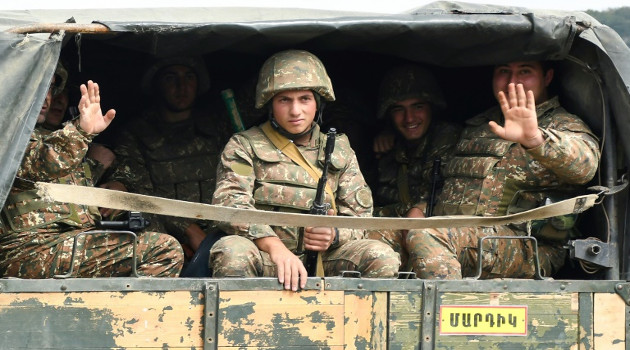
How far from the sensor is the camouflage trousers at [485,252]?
210 inches

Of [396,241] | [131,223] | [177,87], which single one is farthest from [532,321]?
[177,87]

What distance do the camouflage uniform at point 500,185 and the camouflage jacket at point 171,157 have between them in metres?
1.50

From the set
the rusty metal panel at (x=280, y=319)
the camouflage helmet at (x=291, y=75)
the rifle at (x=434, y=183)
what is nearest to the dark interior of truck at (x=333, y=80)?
the rifle at (x=434, y=183)

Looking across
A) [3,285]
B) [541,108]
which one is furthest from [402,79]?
[3,285]

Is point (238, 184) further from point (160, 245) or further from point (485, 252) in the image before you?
point (485, 252)

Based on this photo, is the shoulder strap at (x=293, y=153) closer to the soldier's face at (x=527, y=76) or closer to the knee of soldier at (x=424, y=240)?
the knee of soldier at (x=424, y=240)

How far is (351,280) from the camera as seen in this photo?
4637 mm

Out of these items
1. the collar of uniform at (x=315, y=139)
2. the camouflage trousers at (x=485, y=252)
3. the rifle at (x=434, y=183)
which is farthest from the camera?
the rifle at (x=434, y=183)

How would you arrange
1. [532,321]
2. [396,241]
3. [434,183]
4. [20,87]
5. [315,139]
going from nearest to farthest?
[20,87] < [532,321] < [315,139] < [396,241] < [434,183]

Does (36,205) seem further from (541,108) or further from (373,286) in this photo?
(541,108)

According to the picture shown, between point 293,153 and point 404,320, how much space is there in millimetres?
1174

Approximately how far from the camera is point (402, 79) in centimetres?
657

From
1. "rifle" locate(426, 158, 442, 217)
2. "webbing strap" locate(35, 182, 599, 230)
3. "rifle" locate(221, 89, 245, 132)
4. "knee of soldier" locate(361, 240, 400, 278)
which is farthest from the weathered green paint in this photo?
"rifle" locate(426, 158, 442, 217)

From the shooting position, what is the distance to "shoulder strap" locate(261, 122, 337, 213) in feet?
17.7
